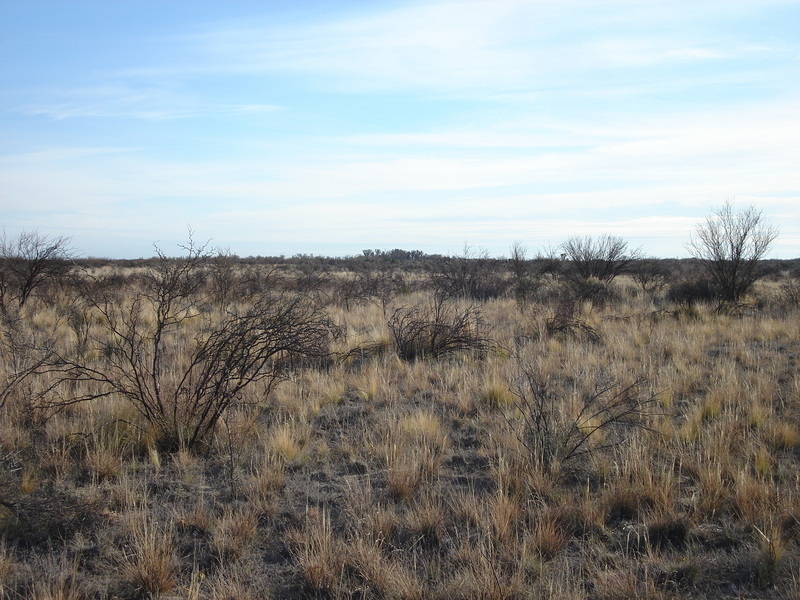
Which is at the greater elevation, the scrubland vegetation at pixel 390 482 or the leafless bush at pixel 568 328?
the leafless bush at pixel 568 328

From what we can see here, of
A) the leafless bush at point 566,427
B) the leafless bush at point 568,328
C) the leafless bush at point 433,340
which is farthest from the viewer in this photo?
the leafless bush at point 568,328

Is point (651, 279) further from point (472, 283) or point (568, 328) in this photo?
point (568, 328)

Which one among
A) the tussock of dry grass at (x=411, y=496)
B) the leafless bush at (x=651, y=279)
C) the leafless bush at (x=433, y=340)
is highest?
the leafless bush at (x=651, y=279)

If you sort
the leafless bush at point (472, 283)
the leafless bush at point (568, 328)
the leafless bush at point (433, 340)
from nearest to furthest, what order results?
1. the leafless bush at point (433, 340)
2. the leafless bush at point (568, 328)
3. the leafless bush at point (472, 283)

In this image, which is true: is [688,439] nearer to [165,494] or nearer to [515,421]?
[515,421]

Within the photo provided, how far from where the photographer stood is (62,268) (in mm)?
15133

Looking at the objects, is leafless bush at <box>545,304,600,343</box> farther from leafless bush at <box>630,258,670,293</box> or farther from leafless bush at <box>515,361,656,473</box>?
leafless bush at <box>630,258,670,293</box>

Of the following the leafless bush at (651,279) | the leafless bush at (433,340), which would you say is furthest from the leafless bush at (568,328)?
the leafless bush at (651,279)

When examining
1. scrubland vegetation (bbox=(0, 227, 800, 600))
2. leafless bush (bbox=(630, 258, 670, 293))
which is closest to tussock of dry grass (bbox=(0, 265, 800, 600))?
scrubland vegetation (bbox=(0, 227, 800, 600))

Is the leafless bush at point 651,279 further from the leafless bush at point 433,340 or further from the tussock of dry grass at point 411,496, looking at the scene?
the tussock of dry grass at point 411,496

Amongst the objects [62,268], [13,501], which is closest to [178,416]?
[13,501]

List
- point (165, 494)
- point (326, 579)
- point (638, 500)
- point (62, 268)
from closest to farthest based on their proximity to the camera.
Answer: point (326, 579), point (638, 500), point (165, 494), point (62, 268)

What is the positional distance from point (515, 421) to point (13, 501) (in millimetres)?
4621

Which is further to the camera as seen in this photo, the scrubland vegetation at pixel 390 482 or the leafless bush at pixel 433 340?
the leafless bush at pixel 433 340
